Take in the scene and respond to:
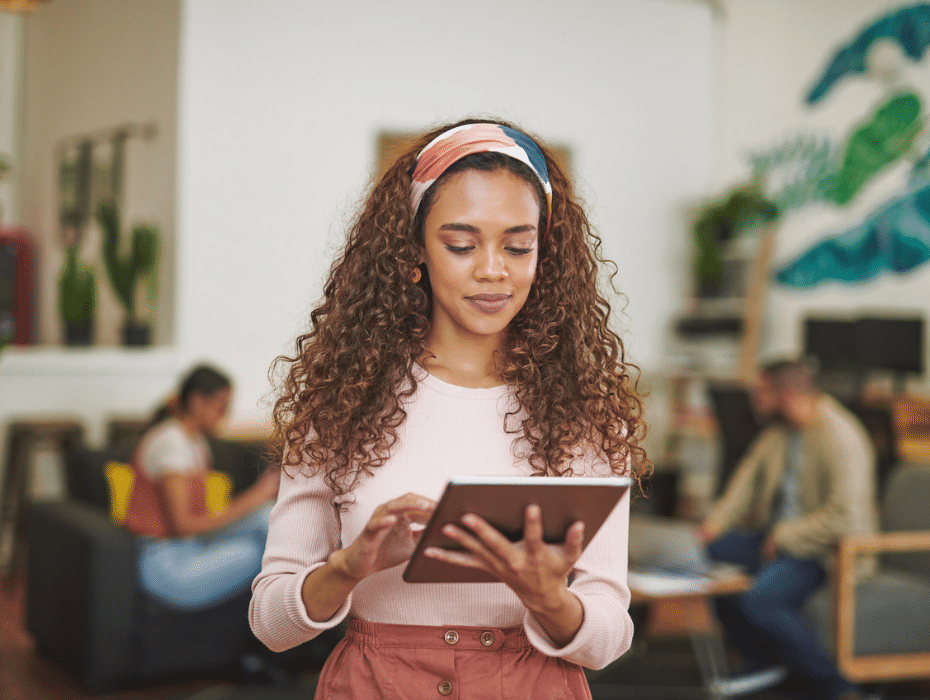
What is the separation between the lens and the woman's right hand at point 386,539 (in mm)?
968

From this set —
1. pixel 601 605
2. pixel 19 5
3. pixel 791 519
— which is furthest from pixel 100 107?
pixel 601 605

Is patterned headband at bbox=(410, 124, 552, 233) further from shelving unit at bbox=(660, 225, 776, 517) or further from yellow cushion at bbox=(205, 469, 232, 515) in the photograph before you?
shelving unit at bbox=(660, 225, 776, 517)

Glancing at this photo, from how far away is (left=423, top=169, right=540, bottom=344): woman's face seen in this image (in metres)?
1.11

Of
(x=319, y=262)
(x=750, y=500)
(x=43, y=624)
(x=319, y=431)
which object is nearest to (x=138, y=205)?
(x=319, y=262)

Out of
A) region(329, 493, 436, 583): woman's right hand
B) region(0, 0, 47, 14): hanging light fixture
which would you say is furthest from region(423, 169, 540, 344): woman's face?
region(0, 0, 47, 14): hanging light fixture

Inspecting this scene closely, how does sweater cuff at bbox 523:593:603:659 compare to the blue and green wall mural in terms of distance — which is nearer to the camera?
sweater cuff at bbox 523:593:603:659

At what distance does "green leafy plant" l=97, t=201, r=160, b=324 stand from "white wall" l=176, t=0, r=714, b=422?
0.20 metres

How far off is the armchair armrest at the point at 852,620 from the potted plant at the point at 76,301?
13.6 feet

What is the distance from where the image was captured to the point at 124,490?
364 centimetres

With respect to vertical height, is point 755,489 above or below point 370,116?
below

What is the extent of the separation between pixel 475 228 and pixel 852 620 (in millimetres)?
2558

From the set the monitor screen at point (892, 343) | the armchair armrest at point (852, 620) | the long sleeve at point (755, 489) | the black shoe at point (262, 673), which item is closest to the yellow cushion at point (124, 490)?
the black shoe at point (262, 673)

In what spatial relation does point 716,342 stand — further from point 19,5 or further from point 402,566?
point 402,566

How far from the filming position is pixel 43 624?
141 inches
